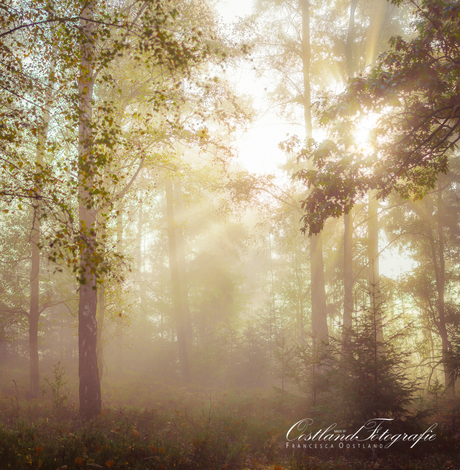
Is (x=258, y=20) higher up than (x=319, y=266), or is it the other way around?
(x=258, y=20)

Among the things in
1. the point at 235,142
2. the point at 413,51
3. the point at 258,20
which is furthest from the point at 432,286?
the point at 258,20

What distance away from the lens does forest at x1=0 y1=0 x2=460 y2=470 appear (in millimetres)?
4914

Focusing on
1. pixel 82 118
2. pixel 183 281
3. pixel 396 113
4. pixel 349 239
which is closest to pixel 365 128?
pixel 396 113

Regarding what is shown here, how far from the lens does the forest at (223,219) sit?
4.91 metres

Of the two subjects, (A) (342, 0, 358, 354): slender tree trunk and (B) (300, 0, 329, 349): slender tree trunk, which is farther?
(A) (342, 0, 358, 354): slender tree trunk

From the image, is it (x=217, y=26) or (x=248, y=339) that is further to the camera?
(x=248, y=339)

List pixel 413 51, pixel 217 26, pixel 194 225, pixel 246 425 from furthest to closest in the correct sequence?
pixel 194 225, pixel 217 26, pixel 246 425, pixel 413 51

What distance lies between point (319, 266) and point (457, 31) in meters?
7.61

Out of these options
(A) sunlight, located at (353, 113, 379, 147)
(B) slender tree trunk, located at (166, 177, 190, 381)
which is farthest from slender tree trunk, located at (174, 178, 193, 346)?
(A) sunlight, located at (353, 113, 379, 147)

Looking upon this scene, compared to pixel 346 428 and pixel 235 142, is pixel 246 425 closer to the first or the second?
pixel 346 428

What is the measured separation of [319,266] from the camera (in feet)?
38.3

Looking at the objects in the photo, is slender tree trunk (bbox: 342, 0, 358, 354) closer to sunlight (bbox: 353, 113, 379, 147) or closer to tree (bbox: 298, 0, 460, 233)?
sunlight (bbox: 353, 113, 379, 147)

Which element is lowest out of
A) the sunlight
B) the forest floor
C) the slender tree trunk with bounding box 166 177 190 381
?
the forest floor

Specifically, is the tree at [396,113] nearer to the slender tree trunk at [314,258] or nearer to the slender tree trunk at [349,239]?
the slender tree trunk at [314,258]
